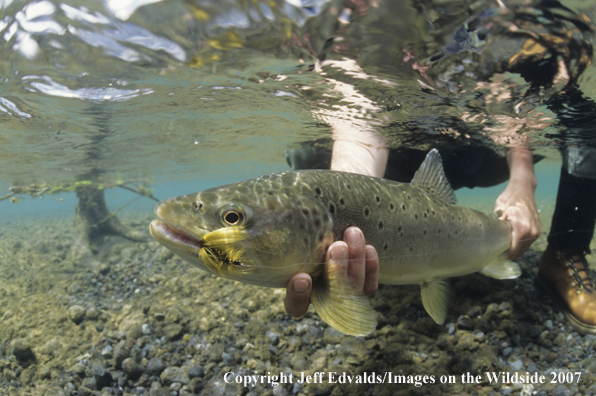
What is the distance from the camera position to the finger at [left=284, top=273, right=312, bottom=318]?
2.20 meters

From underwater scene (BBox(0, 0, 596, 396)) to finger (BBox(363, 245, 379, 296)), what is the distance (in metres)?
0.04

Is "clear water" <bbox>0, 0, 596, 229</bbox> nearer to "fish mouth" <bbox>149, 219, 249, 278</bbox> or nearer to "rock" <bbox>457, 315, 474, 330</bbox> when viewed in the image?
"fish mouth" <bbox>149, 219, 249, 278</bbox>

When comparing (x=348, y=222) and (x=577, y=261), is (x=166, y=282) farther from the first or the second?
(x=577, y=261)

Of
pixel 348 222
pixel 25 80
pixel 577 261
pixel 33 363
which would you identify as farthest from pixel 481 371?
pixel 25 80

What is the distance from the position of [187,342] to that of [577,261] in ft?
20.7

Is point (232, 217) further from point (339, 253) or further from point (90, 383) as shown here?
point (90, 383)

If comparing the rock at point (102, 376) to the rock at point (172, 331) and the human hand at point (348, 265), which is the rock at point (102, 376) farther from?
the human hand at point (348, 265)

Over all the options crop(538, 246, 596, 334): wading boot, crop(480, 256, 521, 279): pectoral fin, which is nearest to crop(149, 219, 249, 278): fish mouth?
crop(480, 256, 521, 279): pectoral fin

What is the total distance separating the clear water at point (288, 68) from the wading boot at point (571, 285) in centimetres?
277

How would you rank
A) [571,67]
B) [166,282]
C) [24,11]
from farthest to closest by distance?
[166,282]
[571,67]
[24,11]

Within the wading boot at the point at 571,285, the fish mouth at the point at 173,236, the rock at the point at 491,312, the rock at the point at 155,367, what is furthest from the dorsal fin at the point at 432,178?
the rock at the point at 155,367

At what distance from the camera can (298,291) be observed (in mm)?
2260

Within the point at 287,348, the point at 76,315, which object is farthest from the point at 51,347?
the point at 287,348

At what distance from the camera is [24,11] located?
3.13m
